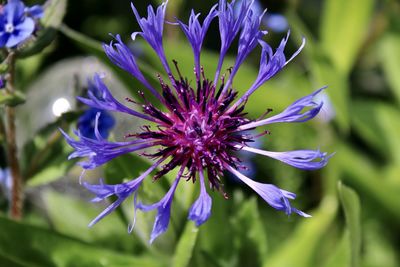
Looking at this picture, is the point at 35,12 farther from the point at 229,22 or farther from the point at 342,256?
the point at 342,256

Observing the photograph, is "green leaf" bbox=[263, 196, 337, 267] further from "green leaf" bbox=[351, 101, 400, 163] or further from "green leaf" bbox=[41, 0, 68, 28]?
"green leaf" bbox=[41, 0, 68, 28]

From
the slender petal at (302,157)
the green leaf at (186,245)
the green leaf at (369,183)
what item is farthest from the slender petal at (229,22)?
the green leaf at (369,183)

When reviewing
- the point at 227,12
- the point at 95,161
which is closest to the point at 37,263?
the point at 95,161

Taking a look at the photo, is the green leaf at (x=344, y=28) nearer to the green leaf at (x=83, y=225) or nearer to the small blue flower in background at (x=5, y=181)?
the green leaf at (x=83, y=225)

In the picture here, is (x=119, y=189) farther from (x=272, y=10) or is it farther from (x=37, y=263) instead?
(x=272, y=10)

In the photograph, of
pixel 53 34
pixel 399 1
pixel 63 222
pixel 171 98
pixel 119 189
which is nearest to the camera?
pixel 119 189

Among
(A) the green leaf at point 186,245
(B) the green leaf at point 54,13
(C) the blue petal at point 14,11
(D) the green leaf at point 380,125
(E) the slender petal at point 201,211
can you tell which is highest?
(C) the blue petal at point 14,11
